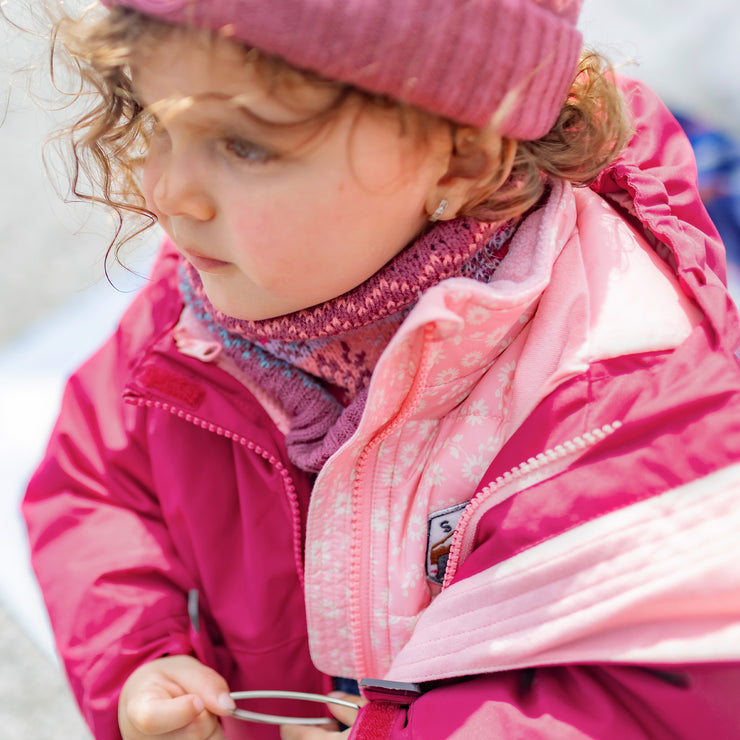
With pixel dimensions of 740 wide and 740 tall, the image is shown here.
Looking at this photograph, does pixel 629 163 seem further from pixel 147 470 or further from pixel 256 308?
pixel 147 470

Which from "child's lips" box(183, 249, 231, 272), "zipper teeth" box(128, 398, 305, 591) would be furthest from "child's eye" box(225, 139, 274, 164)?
"zipper teeth" box(128, 398, 305, 591)

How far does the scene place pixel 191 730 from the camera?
0.76m

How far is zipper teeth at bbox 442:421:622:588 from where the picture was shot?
604 mm

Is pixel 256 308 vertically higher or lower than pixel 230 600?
higher

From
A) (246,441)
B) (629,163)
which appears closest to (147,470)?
(246,441)

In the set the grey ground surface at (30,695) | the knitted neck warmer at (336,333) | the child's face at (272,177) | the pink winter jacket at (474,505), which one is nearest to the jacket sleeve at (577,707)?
the pink winter jacket at (474,505)

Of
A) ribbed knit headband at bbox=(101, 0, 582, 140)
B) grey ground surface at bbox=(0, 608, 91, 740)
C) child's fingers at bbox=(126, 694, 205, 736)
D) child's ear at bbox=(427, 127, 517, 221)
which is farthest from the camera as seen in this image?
grey ground surface at bbox=(0, 608, 91, 740)

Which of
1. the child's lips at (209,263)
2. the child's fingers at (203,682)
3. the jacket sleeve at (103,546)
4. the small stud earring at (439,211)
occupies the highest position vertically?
the small stud earring at (439,211)

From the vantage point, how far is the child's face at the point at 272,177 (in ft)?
1.82

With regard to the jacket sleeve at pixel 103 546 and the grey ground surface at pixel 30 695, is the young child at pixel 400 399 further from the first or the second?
the grey ground surface at pixel 30 695

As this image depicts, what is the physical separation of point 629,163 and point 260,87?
38cm

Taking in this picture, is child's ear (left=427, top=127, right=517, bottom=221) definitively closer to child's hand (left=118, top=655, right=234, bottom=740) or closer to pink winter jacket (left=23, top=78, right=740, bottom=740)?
pink winter jacket (left=23, top=78, right=740, bottom=740)

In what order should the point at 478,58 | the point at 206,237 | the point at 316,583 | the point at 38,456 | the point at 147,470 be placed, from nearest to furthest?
the point at 478,58 → the point at 206,237 → the point at 316,583 → the point at 147,470 → the point at 38,456

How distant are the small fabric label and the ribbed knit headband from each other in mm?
314
